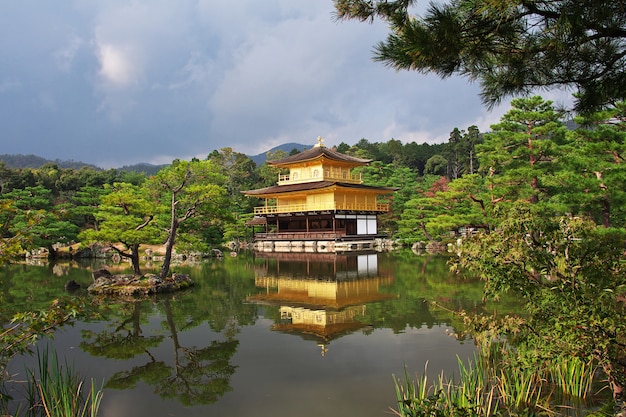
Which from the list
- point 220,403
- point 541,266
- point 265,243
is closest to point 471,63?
point 541,266

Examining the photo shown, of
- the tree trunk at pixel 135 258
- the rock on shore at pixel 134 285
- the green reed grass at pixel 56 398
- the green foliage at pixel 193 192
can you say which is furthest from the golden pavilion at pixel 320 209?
the green reed grass at pixel 56 398

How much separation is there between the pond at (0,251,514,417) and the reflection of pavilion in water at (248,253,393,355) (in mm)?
43

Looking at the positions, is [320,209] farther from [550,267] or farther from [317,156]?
[550,267]

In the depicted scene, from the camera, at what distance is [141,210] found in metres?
13.1

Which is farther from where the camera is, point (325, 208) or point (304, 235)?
point (325, 208)

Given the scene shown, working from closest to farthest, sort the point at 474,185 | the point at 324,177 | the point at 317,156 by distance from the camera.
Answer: the point at 474,185 → the point at 317,156 → the point at 324,177

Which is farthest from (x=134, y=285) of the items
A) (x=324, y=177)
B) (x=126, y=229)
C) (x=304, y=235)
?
(x=324, y=177)

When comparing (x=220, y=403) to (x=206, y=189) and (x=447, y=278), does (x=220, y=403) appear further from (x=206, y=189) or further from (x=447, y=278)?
(x=447, y=278)

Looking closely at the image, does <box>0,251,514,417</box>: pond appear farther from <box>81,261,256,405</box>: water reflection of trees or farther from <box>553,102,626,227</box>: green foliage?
<box>553,102,626,227</box>: green foliage

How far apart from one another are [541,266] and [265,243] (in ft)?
86.0

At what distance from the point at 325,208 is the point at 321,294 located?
17497mm

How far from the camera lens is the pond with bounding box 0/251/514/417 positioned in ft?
16.3

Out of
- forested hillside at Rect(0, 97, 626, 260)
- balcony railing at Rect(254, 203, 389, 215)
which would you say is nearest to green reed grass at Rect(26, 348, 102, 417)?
forested hillside at Rect(0, 97, 626, 260)

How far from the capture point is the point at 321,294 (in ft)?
38.1
